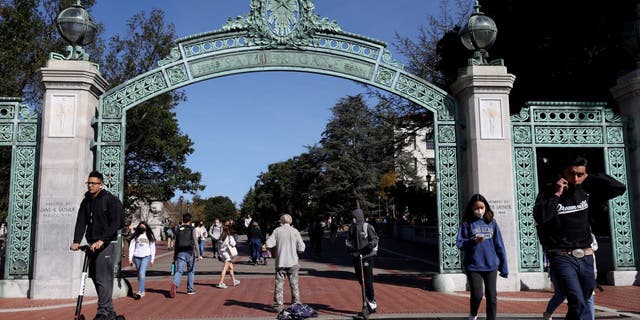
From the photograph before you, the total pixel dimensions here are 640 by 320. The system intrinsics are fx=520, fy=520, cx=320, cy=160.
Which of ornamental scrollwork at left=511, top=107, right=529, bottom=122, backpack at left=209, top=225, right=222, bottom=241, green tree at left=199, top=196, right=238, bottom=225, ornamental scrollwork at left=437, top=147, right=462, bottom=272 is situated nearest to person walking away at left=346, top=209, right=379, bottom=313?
ornamental scrollwork at left=437, top=147, right=462, bottom=272

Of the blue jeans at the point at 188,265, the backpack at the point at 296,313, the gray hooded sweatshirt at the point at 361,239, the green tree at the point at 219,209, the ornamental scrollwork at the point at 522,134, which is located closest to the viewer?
the backpack at the point at 296,313

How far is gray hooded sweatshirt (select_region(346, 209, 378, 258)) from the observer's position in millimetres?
7758

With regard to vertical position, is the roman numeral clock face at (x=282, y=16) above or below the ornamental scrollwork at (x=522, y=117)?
above

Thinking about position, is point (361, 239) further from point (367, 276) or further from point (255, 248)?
point (255, 248)

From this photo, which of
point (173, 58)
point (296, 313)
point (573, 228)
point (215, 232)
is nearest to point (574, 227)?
point (573, 228)

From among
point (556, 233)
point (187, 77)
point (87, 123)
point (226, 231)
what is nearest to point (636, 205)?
point (556, 233)

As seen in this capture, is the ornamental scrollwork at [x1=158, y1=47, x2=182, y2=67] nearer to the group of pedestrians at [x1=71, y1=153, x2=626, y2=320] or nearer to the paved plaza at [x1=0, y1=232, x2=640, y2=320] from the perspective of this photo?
the group of pedestrians at [x1=71, y1=153, x2=626, y2=320]

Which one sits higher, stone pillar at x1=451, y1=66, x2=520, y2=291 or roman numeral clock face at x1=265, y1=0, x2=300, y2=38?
roman numeral clock face at x1=265, y1=0, x2=300, y2=38

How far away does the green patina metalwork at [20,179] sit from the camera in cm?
961

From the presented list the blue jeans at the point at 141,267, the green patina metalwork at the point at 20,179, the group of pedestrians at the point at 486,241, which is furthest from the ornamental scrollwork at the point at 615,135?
the green patina metalwork at the point at 20,179

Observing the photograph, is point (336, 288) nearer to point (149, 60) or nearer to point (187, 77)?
point (187, 77)

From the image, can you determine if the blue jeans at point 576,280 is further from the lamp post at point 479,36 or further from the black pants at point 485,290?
the lamp post at point 479,36

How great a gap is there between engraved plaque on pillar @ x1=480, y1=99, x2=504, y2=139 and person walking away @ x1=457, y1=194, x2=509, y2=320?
4557 mm

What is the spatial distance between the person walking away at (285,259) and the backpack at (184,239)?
9.80 feet
